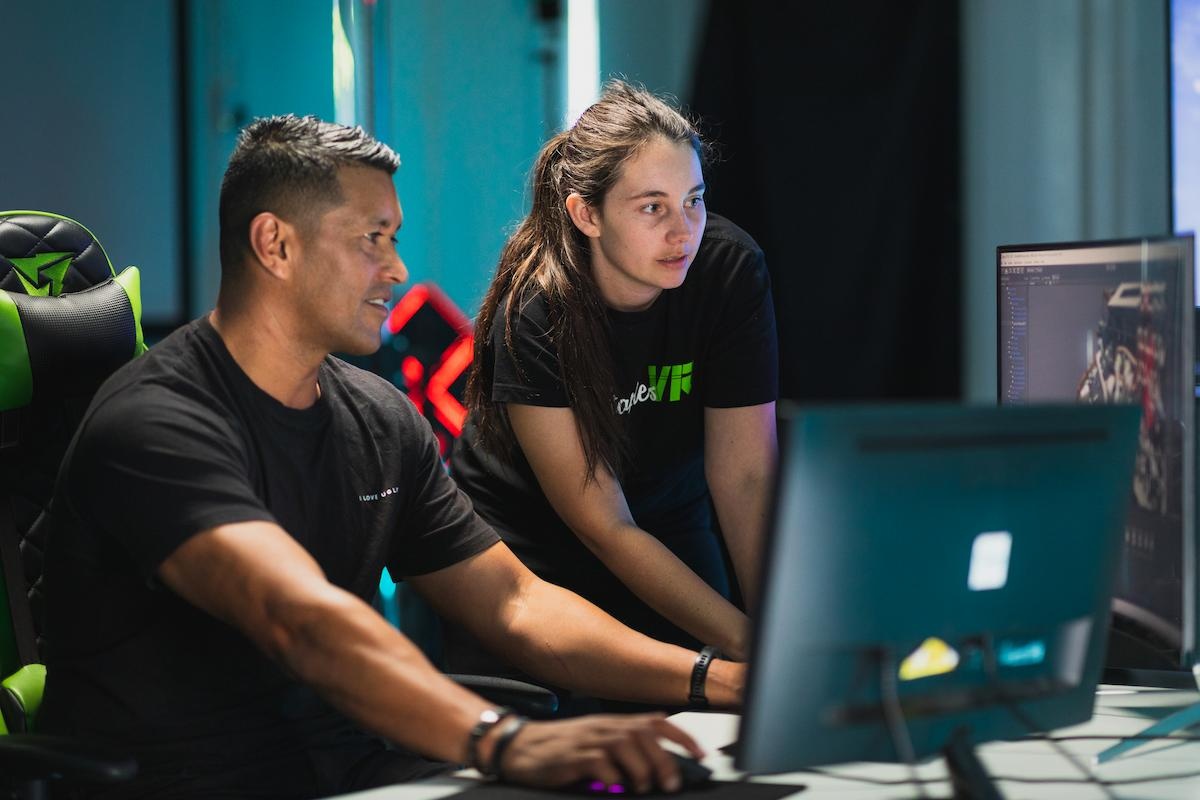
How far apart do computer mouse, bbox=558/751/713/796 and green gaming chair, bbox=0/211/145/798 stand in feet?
2.53

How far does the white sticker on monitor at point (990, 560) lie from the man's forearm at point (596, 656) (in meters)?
0.47

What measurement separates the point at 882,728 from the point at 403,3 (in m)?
3.26

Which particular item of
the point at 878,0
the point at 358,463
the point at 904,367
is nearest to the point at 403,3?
the point at 878,0

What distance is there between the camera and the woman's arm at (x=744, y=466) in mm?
1979

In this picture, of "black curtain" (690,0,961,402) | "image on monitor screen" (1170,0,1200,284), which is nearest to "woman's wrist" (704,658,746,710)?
"image on monitor screen" (1170,0,1200,284)

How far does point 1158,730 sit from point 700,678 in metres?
0.52

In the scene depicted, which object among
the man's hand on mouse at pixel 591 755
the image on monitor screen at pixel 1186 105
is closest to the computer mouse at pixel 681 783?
the man's hand on mouse at pixel 591 755

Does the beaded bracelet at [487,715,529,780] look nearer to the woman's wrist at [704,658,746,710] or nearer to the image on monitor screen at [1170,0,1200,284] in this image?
the woman's wrist at [704,658,746,710]

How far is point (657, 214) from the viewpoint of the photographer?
6.15 ft

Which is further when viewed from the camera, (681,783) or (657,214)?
(657,214)

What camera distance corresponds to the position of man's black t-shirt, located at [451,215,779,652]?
196 centimetres

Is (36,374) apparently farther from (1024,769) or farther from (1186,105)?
(1186,105)

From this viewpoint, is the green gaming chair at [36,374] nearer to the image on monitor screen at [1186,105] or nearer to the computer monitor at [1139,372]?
the computer monitor at [1139,372]

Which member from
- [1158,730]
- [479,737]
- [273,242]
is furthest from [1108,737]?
[273,242]
